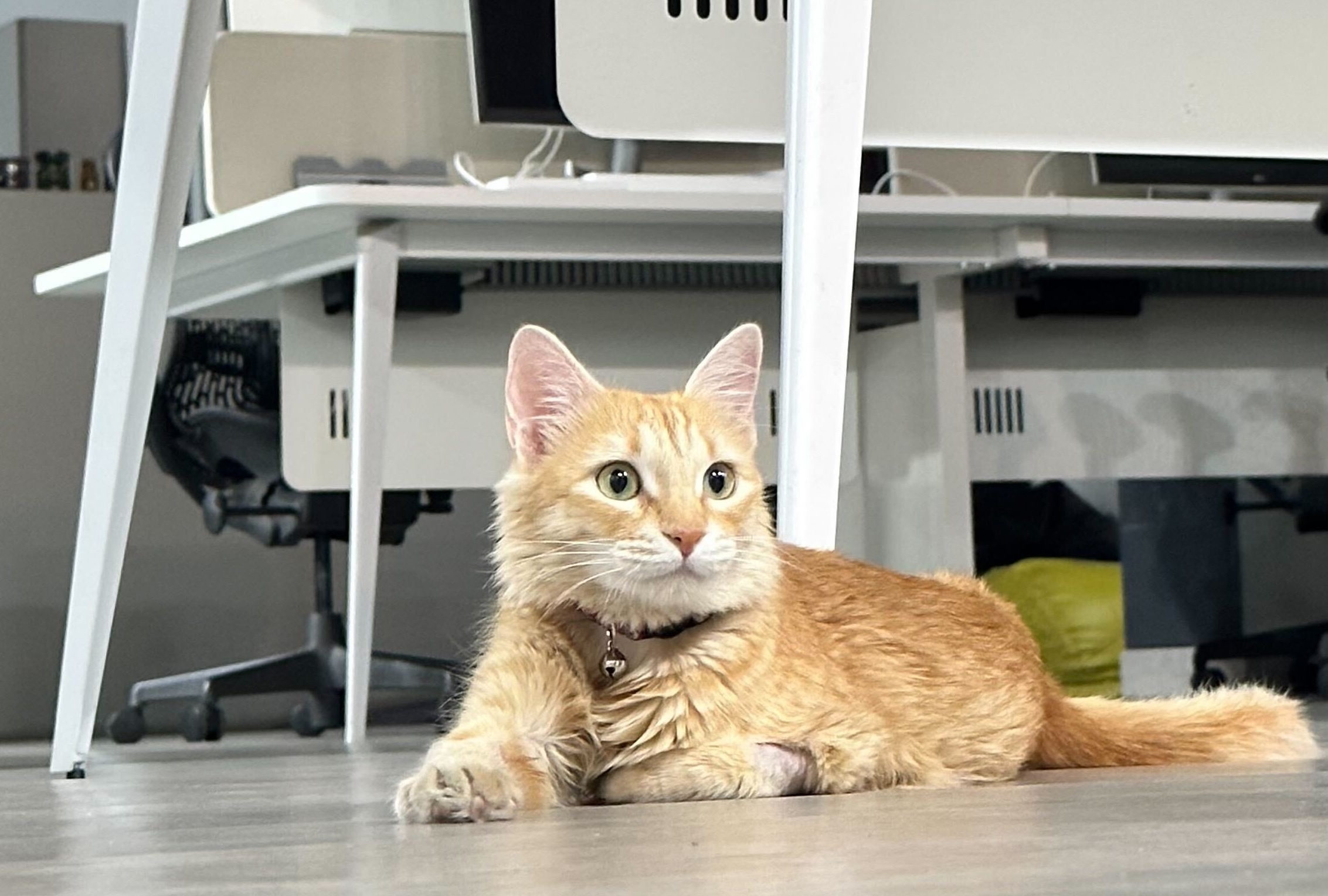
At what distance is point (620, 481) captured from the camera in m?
1.17

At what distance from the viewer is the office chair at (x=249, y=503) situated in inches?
135

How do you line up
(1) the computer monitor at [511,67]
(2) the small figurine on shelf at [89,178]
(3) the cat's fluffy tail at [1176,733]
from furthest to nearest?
(2) the small figurine on shelf at [89,178] < (1) the computer monitor at [511,67] < (3) the cat's fluffy tail at [1176,733]

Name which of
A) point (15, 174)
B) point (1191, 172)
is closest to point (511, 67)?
point (1191, 172)

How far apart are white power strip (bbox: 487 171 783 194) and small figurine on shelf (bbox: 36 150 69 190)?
233cm

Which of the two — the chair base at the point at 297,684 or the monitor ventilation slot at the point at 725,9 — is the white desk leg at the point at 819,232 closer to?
the monitor ventilation slot at the point at 725,9

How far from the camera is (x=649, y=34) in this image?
4.34 feet

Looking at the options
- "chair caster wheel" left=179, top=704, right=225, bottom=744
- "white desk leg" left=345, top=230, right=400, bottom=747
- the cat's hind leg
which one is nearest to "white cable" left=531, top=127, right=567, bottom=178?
"white desk leg" left=345, top=230, right=400, bottom=747

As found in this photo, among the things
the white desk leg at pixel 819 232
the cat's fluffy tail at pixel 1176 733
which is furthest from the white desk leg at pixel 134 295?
the cat's fluffy tail at pixel 1176 733

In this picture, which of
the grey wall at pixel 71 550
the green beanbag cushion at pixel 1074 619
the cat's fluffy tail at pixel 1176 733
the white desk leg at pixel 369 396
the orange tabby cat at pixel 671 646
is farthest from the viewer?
the grey wall at pixel 71 550

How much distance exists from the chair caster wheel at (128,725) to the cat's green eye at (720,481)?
2.50m

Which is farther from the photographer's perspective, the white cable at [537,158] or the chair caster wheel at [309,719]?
the chair caster wheel at [309,719]

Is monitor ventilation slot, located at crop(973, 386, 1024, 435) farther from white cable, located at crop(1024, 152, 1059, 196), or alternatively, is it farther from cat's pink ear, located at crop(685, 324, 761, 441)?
cat's pink ear, located at crop(685, 324, 761, 441)

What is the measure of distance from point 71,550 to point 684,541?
3.57 metres

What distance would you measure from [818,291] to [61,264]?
11.6 feet
